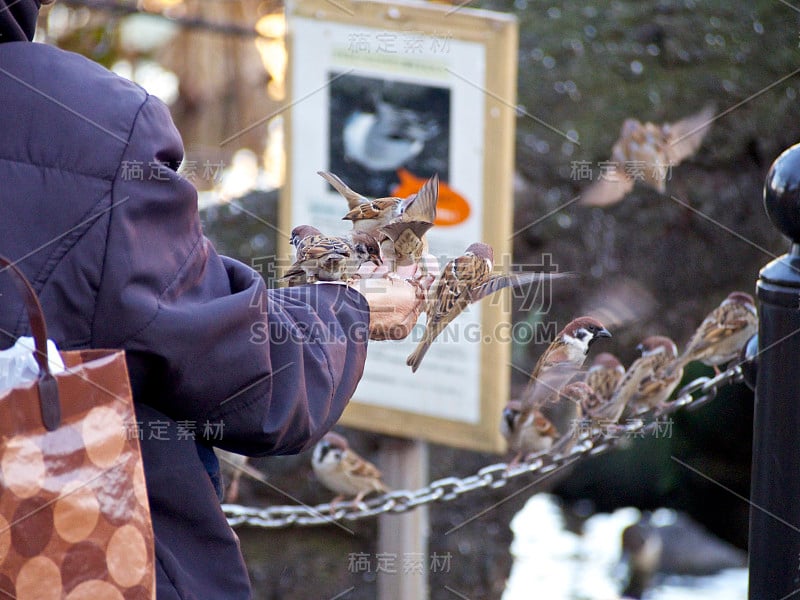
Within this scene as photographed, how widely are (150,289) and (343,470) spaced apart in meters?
1.97

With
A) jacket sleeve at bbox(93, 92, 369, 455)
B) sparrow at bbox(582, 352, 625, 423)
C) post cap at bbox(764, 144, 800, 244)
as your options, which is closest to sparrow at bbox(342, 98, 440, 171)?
sparrow at bbox(582, 352, 625, 423)

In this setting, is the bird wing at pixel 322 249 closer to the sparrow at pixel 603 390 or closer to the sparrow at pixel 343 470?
the sparrow at pixel 603 390

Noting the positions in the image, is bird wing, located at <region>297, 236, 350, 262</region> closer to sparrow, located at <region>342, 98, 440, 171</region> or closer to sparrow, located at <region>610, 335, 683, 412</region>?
sparrow, located at <region>610, 335, 683, 412</region>

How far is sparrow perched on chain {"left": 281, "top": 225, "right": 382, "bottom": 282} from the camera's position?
6.02ft

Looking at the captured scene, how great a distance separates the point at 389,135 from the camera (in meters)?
3.37

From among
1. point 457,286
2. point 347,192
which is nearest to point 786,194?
point 457,286

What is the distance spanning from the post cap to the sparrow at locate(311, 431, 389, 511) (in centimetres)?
175

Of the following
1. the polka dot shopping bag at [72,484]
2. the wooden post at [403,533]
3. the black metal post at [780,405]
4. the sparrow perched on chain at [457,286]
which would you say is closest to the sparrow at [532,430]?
the wooden post at [403,533]

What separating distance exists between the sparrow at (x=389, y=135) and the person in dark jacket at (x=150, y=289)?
1922mm

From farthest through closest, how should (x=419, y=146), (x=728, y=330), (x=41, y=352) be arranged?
(x=419, y=146)
(x=728, y=330)
(x=41, y=352)

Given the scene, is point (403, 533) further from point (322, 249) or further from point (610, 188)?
point (322, 249)

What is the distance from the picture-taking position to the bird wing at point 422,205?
205 cm

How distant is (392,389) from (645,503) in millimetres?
2474

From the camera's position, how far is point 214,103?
24.7 ft
